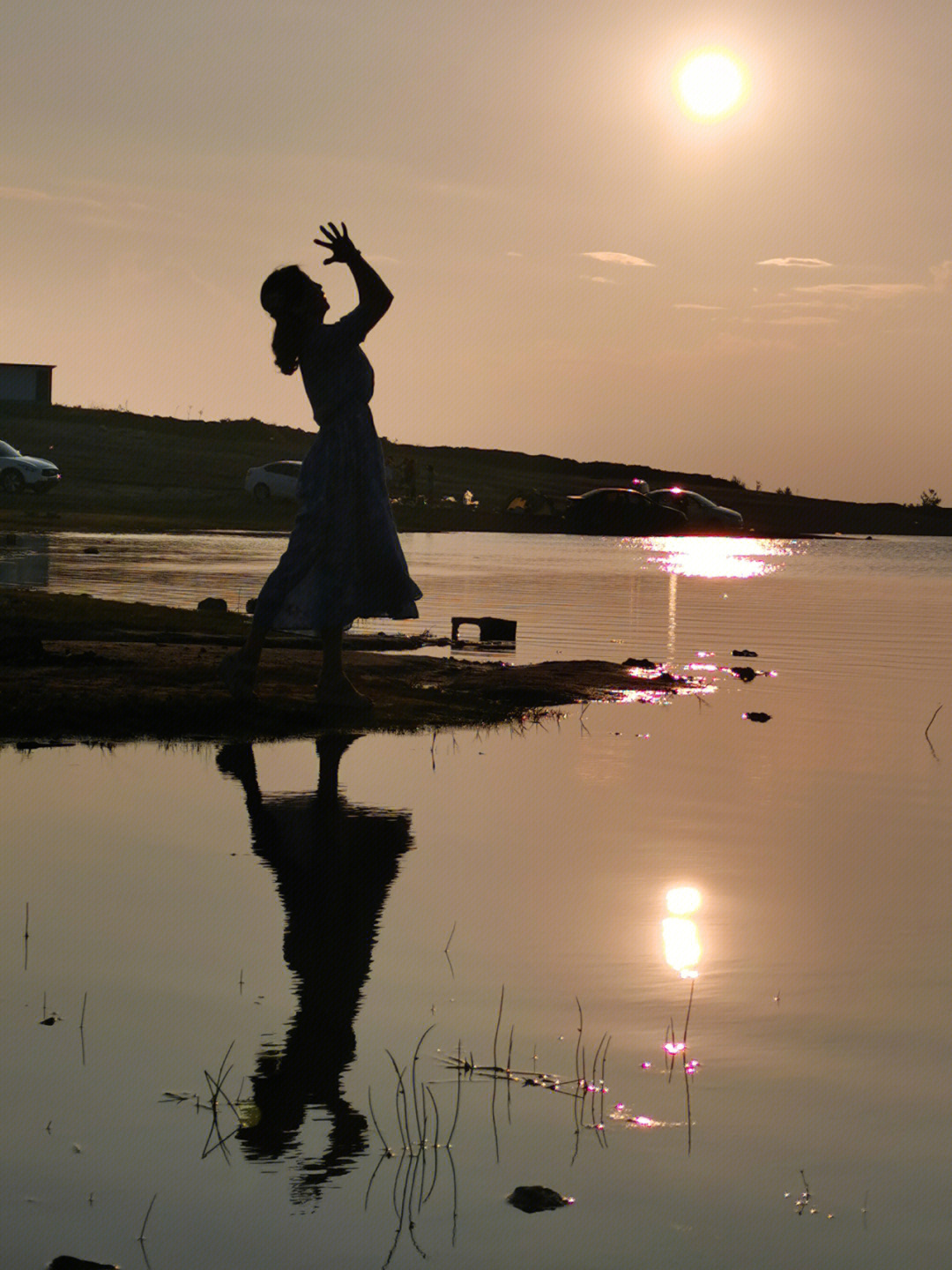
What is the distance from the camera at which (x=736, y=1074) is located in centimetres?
401

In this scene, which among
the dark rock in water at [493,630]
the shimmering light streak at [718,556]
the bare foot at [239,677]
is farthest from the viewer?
A: the shimmering light streak at [718,556]

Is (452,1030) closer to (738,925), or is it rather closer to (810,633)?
(738,925)

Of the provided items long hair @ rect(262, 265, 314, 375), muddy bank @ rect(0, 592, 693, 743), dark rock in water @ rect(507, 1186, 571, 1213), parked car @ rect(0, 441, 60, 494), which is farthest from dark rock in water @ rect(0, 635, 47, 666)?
parked car @ rect(0, 441, 60, 494)

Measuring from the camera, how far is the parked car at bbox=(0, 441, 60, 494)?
51.9m

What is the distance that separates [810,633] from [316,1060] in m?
15.0

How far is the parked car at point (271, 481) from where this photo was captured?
5838cm

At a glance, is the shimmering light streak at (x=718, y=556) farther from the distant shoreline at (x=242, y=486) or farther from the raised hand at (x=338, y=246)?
the raised hand at (x=338, y=246)

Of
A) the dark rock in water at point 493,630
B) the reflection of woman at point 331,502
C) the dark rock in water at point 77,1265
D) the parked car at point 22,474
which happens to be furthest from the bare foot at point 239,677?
the parked car at point 22,474

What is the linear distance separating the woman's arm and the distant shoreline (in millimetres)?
30229

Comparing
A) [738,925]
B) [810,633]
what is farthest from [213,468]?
[738,925]

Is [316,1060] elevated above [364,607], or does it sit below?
below

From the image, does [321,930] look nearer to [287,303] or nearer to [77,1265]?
[77,1265]

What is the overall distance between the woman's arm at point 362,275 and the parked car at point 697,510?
56761mm

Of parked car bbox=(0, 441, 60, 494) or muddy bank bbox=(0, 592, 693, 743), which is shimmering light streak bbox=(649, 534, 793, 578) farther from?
muddy bank bbox=(0, 592, 693, 743)
